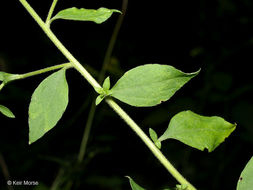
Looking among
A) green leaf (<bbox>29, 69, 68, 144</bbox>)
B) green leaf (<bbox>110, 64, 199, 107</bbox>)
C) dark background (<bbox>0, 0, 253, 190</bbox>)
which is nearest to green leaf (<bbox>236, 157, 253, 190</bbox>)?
green leaf (<bbox>110, 64, 199, 107</bbox>)

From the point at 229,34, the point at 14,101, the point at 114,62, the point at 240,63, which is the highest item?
the point at 14,101

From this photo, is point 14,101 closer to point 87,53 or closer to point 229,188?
point 87,53

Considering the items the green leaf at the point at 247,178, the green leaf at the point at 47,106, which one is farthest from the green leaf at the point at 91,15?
the green leaf at the point at 247,178

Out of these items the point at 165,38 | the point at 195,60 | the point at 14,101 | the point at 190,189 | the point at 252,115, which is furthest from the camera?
the point at 165,38

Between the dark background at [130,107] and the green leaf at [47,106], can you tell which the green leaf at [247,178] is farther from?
the dark background at [130,107]

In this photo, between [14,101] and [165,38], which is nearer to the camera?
[14,101]

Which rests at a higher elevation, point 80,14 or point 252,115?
point 80,14

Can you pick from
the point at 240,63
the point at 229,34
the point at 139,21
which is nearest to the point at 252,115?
the point at 240,63
